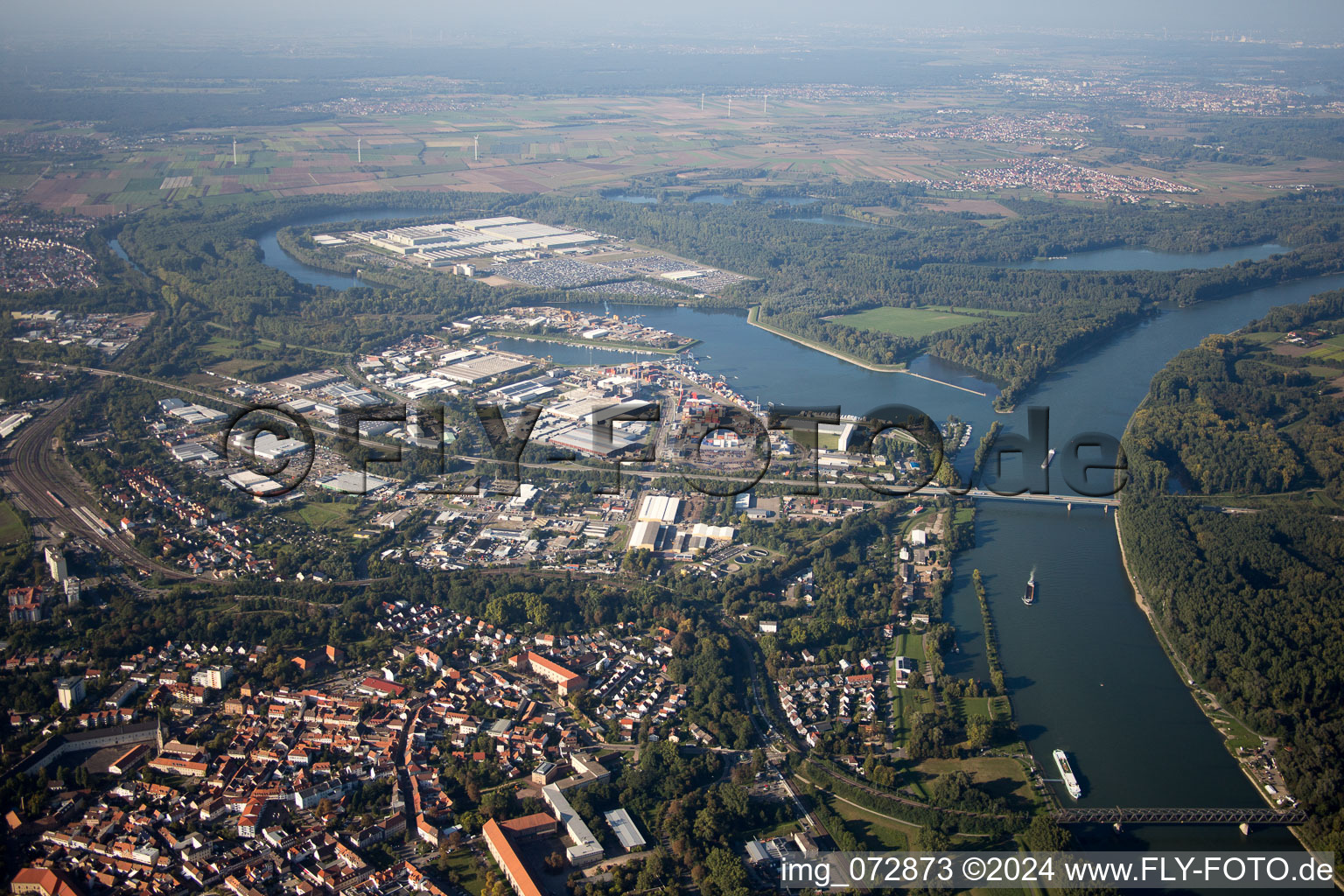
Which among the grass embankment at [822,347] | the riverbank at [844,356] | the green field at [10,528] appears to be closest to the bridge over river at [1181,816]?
the riverbank at [844,356]

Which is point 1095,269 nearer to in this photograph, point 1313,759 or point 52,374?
point 1313,759

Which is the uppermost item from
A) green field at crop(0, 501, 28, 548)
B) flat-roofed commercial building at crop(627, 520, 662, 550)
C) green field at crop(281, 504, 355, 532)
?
flat-roofed commercial building at crop(627, 520, 662, 550)

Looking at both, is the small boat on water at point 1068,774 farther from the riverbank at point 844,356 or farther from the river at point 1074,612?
the riverbank at point 844,356

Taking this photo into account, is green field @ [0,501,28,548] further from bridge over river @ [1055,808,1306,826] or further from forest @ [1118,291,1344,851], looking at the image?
forest @ [1118,291,1344,851]

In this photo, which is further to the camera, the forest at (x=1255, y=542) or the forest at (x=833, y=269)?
the forest at (x=833, y=269)

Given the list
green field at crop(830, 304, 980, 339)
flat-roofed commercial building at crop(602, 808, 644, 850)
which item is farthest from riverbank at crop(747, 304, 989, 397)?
flat-roofed commercial building at crop(602, 808, 644, 850)

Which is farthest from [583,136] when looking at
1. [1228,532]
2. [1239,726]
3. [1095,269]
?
[1239,726]

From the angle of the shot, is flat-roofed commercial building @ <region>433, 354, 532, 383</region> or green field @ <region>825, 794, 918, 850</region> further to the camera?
flat-roofed commercial building @ <region>433, 354, 532, 383</region>
